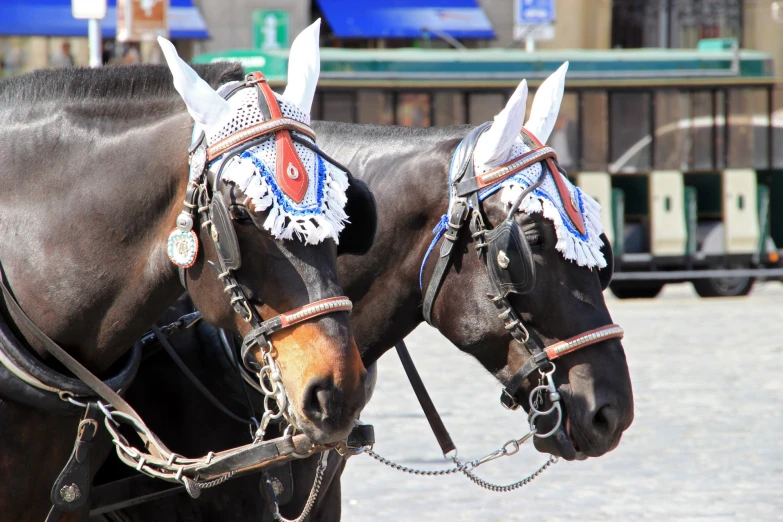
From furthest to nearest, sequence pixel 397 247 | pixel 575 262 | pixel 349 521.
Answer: pixel 349 521, pixel 397 247, pixel 575 262

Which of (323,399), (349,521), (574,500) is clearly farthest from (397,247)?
(574,500)

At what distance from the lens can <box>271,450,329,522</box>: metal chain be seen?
3195mm

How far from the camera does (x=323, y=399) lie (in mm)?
2344

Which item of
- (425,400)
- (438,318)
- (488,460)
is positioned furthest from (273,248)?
(425,400)

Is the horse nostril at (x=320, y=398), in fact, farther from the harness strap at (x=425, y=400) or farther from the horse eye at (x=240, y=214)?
the harness strap at (x=425, y=400)

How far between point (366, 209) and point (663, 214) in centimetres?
1212

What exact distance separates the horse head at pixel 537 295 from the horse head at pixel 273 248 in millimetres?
751

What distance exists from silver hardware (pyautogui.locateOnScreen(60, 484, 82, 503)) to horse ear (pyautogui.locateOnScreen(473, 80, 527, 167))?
1.40 meters

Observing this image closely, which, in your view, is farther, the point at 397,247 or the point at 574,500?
the point at 574,500

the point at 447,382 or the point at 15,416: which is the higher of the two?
the point at 15,416

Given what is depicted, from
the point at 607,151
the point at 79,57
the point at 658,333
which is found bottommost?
the point at 658,333

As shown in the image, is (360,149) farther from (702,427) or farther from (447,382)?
(447,382)

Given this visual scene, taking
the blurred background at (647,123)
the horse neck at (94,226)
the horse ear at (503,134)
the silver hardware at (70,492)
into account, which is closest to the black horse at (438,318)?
the horse ear at (503,134)

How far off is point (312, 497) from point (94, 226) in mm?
1109
